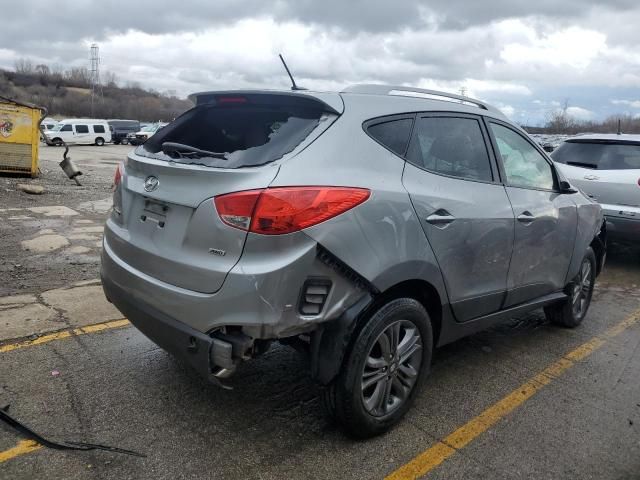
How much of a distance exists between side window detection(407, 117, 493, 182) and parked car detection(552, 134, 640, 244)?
3.92m

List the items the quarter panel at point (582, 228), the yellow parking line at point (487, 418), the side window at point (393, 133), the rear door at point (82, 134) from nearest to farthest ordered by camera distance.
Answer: the yellow parking line at point (487, 418) < the side window at point (393, 133) < the quarter panel at point (582, 228) < the rear door at point (82, 134)

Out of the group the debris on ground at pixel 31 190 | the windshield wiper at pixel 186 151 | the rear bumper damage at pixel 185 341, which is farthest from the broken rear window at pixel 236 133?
the debris on ground at pixel 31 190

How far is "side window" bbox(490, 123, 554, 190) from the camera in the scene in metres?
3.78

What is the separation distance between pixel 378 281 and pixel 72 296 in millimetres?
3359

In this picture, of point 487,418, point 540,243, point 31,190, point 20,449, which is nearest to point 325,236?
point 487,418

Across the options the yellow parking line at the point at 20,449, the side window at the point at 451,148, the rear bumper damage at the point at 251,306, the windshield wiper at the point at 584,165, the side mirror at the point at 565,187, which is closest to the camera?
the rear bumper damage at the point at 251,306

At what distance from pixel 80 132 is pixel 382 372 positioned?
43.0 m

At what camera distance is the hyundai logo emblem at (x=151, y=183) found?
9.04 ft

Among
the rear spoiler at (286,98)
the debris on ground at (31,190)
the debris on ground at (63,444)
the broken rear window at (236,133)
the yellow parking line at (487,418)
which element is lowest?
the debris on ground at (31,190)

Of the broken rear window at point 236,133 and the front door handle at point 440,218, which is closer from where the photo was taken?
the broken rear window at point 236,133

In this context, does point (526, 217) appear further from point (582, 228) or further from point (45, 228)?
point (45, 228)

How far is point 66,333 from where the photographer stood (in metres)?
4.02

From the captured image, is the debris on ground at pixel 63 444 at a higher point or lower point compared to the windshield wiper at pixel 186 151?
lower

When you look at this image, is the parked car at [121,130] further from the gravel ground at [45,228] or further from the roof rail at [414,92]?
the roof rail at [414,92]
